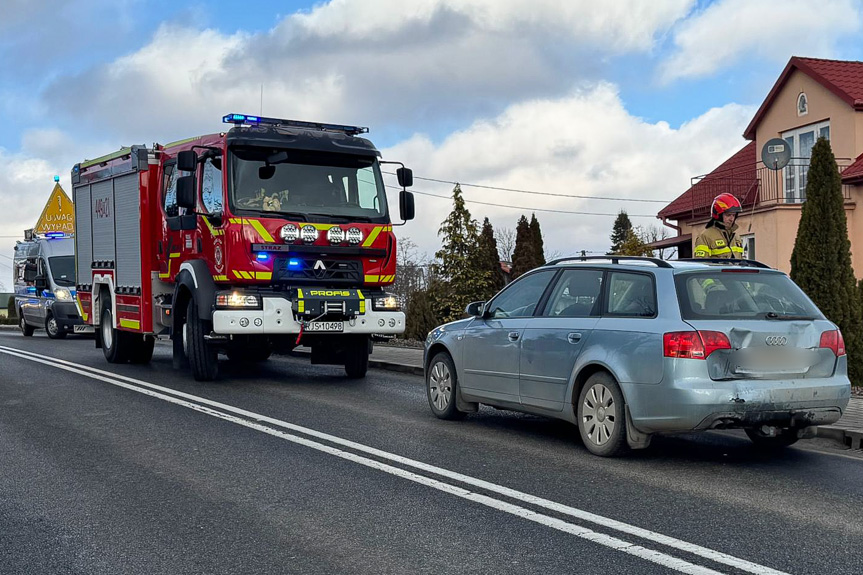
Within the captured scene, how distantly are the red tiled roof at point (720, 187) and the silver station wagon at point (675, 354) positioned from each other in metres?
21.1

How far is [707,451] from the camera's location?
826 cm

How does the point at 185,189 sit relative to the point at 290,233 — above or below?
above

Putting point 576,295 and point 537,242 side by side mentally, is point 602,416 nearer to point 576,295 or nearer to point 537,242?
point 576,295

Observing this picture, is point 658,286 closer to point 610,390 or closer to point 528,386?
point 610,390

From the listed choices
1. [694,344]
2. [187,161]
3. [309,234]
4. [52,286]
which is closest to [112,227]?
[187,161]

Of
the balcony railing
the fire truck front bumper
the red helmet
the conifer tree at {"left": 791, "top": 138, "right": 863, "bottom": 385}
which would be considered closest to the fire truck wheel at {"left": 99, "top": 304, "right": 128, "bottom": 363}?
the fire truck front bumper

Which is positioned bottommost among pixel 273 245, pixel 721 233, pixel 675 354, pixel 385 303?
pixel 675 354

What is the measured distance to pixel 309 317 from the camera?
12.7 metres

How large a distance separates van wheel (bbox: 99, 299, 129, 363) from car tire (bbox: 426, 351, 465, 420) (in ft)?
26.2

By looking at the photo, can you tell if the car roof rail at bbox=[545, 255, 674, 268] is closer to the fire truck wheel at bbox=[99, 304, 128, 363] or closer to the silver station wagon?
the silver station wagon

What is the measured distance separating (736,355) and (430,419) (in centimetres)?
369

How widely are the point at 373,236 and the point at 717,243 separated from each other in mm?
4659

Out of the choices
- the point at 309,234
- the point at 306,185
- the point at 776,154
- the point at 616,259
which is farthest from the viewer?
the point at 776,154

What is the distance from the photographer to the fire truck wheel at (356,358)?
14242mm
